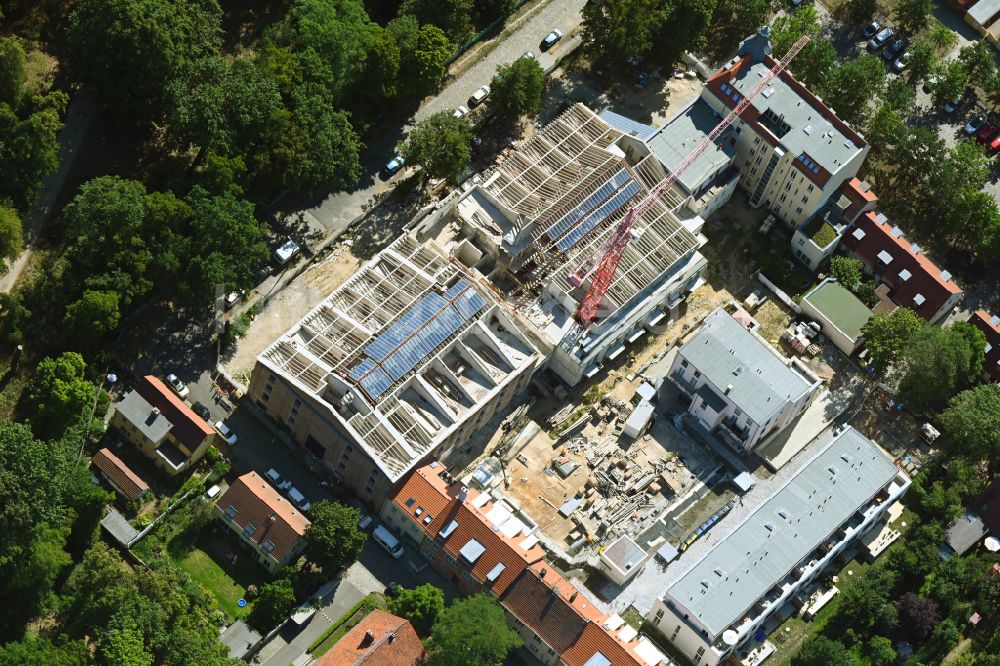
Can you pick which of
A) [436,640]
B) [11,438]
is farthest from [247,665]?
[11,438]

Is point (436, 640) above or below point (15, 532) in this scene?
above

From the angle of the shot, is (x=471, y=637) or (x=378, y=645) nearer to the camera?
→ (x=471, y=637)

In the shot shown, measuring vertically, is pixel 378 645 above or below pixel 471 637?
below

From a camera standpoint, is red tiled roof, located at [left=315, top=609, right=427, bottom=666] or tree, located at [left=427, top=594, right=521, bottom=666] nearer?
tree, located at [left=427, top=594, right=521, bottom=666]

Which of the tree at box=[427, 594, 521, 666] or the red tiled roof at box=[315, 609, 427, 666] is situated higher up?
the tree at box=[427, 594, 521, 666]

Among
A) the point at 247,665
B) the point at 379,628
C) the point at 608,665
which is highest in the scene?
the point at 608,665

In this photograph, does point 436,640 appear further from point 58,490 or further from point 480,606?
point 58,490
